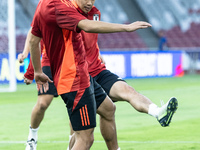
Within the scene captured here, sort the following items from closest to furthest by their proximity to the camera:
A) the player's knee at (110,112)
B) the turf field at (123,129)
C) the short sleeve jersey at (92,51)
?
the player's knee at (110,112) < the short sleeve jersey at (92,51) < the turf field at (123,129)

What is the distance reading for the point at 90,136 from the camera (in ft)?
14.7

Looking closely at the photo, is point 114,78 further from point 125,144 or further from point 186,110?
point 186,110

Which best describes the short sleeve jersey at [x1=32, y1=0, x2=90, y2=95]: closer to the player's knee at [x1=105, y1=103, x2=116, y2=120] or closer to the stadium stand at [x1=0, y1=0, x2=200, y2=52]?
the player's knee at [x1=105, y1=103, x2=116, y2=120]

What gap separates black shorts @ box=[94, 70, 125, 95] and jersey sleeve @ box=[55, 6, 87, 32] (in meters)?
1.67

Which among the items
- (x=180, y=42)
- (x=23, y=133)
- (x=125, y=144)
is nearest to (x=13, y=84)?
(x=23, y=133)

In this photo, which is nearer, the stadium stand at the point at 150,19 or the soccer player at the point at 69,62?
the soccer player at the point at 69,62

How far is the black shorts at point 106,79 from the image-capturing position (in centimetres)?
568

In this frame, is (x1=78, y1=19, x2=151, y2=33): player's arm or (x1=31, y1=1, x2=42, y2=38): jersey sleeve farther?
(x1=31, y1=1, x2=42, y2=38): jersey sleeve

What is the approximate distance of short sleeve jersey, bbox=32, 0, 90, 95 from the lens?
412 centimetres

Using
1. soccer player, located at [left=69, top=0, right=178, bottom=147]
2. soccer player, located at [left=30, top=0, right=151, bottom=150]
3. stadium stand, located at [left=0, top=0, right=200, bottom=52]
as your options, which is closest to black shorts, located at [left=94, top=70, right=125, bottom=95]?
soccer player, located at [left=69, top=0, right=178, bottom=147]

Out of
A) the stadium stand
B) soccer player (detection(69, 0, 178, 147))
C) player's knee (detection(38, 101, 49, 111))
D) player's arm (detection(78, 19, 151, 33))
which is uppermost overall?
→ player's arm (detection(78, 19, 151, 33))

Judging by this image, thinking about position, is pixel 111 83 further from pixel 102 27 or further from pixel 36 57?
pixel 102 27

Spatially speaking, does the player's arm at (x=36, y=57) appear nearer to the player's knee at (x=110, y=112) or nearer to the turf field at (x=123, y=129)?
the player's knee at (x=110, y=112)

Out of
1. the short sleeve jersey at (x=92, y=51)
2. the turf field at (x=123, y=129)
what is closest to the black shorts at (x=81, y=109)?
the short sleeve jersey at (x=92, y=51)
